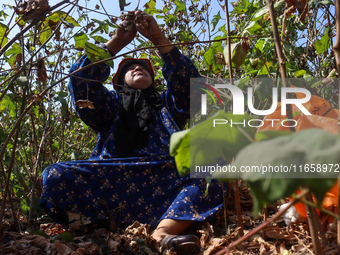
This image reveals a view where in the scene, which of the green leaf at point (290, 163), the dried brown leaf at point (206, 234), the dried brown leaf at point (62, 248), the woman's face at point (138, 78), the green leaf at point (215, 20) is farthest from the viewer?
the green leaf at point (215, 20)

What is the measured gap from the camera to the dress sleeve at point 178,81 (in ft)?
5.58

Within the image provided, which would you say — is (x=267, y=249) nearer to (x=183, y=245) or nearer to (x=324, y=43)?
(x=183, y=245)

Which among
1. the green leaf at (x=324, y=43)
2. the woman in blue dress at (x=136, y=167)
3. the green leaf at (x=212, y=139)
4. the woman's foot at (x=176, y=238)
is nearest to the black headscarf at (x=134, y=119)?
the woman in blue dress at (x=136, y=167)

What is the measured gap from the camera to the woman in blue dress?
1389 millimetres

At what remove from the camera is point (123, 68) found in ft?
7.00

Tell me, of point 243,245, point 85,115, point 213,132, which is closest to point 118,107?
point 85,115

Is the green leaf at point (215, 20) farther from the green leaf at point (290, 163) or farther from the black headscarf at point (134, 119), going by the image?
the green leaf at point (290, 163)

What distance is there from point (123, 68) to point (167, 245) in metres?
1.40

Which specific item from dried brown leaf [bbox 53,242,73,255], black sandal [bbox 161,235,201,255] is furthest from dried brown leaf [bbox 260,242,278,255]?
dried brown leaf [bbox 53,242,73,255]

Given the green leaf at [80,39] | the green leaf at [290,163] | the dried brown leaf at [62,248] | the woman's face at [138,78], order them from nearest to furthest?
the green leaf at [290,163], the green leaf at [80,39], the dried brown leaf at [62,248], the woman's face at [138,78]

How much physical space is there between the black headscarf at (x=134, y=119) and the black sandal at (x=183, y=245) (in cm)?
75

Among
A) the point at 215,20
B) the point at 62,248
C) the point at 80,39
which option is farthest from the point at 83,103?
the point at 215,20

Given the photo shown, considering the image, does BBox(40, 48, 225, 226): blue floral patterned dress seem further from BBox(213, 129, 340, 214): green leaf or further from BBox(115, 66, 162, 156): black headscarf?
BBox(213, 129, 340, 214): green leaf

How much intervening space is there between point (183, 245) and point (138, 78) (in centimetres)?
116
